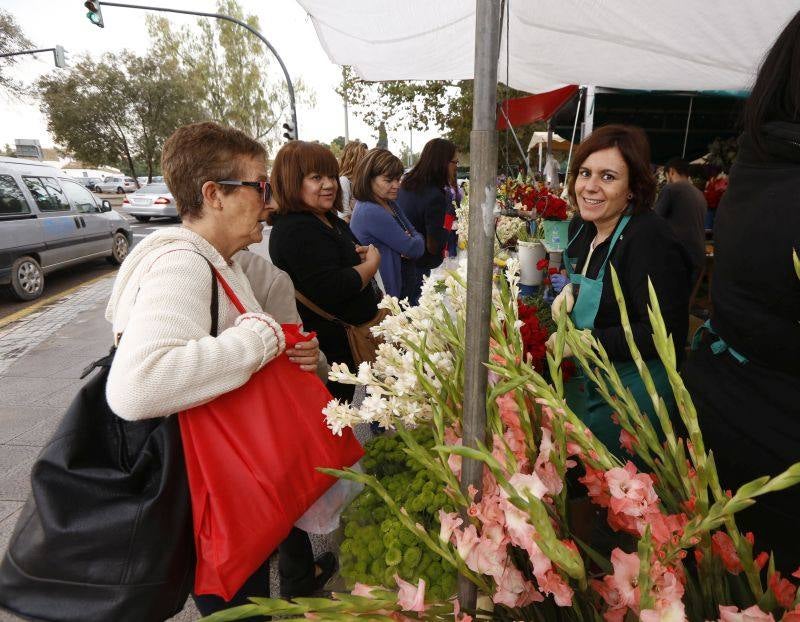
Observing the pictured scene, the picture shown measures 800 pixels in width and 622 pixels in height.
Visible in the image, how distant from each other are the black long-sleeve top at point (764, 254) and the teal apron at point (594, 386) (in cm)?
54

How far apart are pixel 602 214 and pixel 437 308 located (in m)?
1.05

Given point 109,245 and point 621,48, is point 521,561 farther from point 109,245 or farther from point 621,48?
point 109,245

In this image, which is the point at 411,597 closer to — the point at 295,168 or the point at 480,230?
the point at 480,230

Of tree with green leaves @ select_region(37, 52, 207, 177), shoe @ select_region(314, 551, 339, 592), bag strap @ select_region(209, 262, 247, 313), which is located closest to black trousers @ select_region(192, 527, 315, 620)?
shoe @ select_region(314, 551, 339, 592)

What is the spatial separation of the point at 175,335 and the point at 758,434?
4.15 feet

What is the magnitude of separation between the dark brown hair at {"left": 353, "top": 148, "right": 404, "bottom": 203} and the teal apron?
1673mm

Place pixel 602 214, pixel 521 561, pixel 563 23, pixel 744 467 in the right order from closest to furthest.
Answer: pixel 521 561, pixel 744 467, pixel 602 214, pixel 563 23

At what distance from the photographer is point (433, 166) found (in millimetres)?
3949

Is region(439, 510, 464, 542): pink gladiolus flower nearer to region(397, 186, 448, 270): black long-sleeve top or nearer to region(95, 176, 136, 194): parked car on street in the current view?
region(397, 186, 448, 270): black long-sleeve top

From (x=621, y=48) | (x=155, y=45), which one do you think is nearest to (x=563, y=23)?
Result: (x=621, y=48)

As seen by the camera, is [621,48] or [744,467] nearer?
[744,467]

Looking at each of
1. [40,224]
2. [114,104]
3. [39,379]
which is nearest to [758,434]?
[39,379]

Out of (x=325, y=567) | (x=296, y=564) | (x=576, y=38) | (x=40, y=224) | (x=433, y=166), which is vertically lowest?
(x=325, y=567)

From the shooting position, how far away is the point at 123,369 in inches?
38.6
